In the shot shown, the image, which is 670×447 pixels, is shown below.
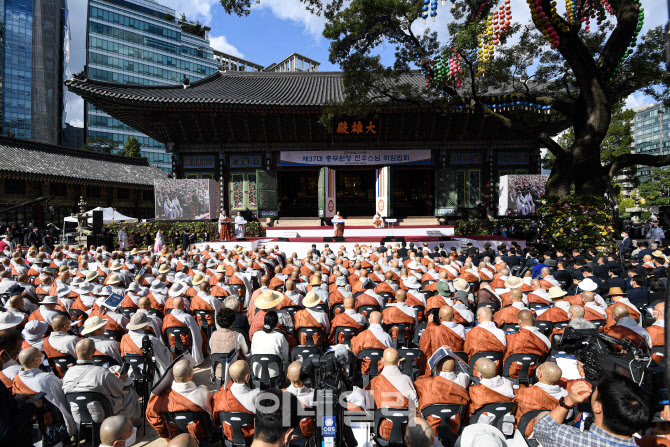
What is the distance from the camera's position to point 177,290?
6.27 metres

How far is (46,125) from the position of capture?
5869 centimetres

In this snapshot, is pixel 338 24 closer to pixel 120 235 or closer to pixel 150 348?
pixel 150 348

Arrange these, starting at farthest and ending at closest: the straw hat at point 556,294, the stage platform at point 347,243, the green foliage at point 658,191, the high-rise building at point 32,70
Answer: the high-rise building at point 32,70
the green foliage at point 658,191
the stage platform at point 347,243
the straw hat at point 556,294

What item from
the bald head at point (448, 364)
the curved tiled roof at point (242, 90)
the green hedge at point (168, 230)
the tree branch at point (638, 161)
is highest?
the curved tiled roof at point (242, 90)

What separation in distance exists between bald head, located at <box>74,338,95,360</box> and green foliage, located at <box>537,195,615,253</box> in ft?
41.0

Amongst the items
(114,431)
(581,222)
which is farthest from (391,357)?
(581,222)

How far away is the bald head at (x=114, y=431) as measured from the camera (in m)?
2.31

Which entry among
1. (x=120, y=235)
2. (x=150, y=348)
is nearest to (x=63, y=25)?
(x=120, y=235)

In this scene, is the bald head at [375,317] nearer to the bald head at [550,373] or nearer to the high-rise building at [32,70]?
the bald head at [550,373]

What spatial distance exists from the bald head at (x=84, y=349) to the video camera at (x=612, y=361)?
13.9ft

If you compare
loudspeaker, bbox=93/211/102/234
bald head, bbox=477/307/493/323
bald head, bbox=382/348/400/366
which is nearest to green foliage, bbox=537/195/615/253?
bald head, bbox=477/307/493/323

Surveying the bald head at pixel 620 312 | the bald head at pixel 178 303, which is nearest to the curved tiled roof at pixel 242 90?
the bald head at pixel 178 303

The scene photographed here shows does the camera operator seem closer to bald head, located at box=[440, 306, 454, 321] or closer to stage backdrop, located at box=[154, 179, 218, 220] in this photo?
bald head, located at box=[440, 306, 454, 321]

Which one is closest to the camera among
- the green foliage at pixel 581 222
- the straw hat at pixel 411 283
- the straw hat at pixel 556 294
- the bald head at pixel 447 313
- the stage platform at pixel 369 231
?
the bald head at pixel 447 313
